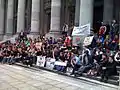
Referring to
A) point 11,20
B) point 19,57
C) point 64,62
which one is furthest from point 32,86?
point 11,20

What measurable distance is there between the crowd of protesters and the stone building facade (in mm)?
1719

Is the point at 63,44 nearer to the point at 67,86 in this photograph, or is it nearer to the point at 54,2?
the point at 54,2

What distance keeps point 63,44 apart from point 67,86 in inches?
282

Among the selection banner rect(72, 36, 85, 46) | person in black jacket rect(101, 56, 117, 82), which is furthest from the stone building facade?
person in black jacket rect(101, 56, 117, 82)

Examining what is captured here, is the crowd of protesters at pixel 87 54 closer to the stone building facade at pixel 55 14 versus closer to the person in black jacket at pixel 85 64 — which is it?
the person in black jacket at pixel 85 64

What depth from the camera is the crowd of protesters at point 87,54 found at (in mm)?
12536

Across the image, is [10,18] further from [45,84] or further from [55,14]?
[45,84]

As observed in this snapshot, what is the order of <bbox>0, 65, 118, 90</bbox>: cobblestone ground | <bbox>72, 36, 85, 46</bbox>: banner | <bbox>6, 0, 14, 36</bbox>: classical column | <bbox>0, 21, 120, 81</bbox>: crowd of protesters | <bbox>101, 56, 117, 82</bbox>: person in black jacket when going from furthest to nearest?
<bbox>6, 0, 14, 36</bbox>: classical column, <bbox>72, 36, 85, 46</bbox>: banner, <bbox>0, 21, 120, 81</bbox>: crowd of protesters, <bbox>101, 56, 117, 82</bbox>: person in black jacket, <bbox>0, 65, 118, 90</bbox>: cobblestone ground

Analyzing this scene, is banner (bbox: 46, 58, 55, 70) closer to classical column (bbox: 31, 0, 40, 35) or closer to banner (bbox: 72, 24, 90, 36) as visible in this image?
banner (bbox: 72, 24, 90, 36)

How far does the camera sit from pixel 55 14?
21.9 m

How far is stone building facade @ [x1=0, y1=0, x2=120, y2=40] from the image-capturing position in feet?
57.8

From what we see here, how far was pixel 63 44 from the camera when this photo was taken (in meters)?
18.3

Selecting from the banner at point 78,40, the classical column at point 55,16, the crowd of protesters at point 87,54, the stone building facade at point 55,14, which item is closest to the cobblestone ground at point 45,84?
the crowd of protesters at point 87,54

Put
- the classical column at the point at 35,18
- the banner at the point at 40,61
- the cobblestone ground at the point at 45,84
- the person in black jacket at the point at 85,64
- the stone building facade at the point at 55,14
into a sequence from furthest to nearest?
the classical column at the point at 35,18 → the banner at the point at 40,61 → the stone building facade at the point at 55,14 → the person in black jacket at the point at 85,64 → the cobblestone ground at the point at 45,84
